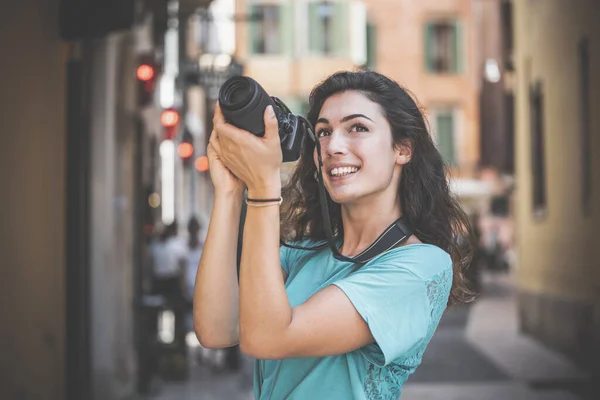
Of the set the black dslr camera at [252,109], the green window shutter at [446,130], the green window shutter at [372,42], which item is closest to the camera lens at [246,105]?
the black dslr camera at [252,109]

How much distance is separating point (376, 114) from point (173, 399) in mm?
6210

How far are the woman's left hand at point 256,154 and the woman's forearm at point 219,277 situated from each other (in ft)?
0.55

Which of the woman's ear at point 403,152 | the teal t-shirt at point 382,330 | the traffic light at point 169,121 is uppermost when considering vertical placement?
the traffic light at point 169,121

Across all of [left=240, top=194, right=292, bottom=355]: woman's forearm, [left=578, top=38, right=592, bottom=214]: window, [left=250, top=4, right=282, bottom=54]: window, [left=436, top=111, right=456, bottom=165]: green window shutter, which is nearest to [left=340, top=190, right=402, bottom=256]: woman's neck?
[left=240, top=194, right=292, bottom=355]: woman's forearm

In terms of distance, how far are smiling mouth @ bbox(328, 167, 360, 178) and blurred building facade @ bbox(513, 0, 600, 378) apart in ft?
23.4

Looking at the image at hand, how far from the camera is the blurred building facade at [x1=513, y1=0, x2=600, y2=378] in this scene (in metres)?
9.07

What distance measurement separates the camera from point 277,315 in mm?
1744

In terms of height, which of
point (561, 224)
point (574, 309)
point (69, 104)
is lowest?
point (574, 309)

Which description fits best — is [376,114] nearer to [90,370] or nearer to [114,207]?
[90,370]

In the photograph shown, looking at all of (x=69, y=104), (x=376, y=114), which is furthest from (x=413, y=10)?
(x=376, y=114)

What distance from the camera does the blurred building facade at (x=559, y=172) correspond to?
907 cm

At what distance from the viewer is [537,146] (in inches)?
504

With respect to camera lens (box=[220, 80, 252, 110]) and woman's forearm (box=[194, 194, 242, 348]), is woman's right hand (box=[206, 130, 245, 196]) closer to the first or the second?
woman's forearm (box=[194, 194, 242, 348])

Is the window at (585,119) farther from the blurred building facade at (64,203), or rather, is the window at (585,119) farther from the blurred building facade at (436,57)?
the blurred building facade at (436,57)
